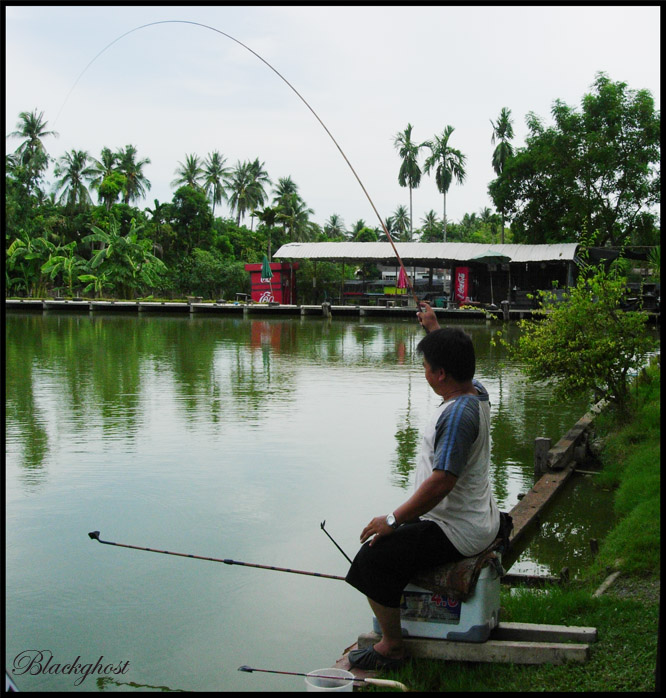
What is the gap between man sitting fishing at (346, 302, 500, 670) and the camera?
2.67 meters

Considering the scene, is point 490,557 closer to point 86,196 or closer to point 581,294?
point 581,294

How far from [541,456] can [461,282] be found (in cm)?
2718

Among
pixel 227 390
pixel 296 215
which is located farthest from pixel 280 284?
pixel 227 390

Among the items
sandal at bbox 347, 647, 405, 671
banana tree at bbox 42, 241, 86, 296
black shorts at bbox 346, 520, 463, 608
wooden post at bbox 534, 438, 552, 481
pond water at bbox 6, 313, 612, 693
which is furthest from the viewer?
banana tree at bbox 42, 241, 86, 296

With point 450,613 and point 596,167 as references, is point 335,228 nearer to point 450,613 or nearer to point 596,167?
point 596,167

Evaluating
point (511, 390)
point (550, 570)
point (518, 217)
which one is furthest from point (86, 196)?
point (550, 570)

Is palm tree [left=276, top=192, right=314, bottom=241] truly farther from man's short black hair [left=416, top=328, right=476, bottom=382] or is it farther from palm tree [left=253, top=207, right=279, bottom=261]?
man's short black hair [left=416, top=328, right=476, bottom=382]

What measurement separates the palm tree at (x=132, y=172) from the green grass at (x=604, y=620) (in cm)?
4631

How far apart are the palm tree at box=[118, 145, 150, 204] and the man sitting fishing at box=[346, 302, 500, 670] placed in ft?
155

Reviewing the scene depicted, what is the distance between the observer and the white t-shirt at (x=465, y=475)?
8.84 feet

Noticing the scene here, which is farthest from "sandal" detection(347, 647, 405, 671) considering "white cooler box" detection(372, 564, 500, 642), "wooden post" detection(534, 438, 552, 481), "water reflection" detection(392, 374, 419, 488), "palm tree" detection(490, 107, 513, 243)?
"palm tree" detection(490, 107, 513, 243)

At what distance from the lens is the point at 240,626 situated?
4070mm

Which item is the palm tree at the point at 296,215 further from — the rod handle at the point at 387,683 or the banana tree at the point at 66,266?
the rod handle at the point at 387,683

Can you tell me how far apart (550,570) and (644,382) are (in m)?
4.44
